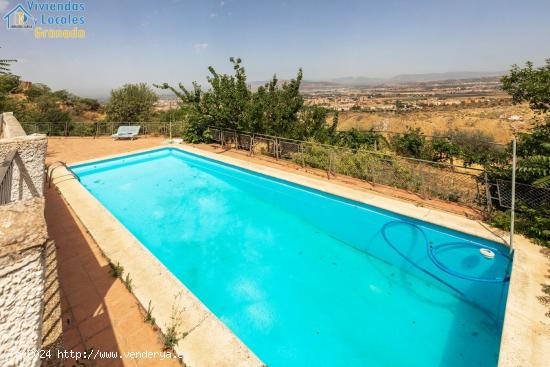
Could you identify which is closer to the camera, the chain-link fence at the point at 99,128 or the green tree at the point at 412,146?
the green tree at the point at 412,146

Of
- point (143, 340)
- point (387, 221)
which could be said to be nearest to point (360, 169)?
point (387, 221)

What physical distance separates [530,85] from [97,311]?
10075mm

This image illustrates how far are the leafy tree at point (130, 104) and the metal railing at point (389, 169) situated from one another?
20977 mm

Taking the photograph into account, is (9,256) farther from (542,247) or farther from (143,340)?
(542,247)

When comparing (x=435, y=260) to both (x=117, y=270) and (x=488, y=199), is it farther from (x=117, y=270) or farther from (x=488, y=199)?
(x=117, y=270)

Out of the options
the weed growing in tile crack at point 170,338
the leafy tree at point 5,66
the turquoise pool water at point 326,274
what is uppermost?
the leafy tree at point 5,66

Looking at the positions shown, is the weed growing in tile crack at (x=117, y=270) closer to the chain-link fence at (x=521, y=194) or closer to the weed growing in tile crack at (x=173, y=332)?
the weed growing in tile crack at (x=173, y=332)

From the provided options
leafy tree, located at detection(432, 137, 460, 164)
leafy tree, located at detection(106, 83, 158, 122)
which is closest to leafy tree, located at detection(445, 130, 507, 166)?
leafy tree, located at detection(432, 137, 460, 164)

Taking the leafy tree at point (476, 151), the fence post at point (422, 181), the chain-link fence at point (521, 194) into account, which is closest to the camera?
the chain-link fence at point (521, 194)

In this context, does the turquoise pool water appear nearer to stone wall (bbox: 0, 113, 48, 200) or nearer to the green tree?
stone wall (bbox: 0, 113, 48, 200)

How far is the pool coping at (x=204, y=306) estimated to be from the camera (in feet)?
11.5

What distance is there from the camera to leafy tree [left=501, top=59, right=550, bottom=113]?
21.1 ft

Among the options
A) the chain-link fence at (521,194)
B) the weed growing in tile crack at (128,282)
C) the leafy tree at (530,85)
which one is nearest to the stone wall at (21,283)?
the weed growing in tile crack at (128,282)

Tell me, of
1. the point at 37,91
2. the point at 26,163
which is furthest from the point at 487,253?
the point at 37,91
